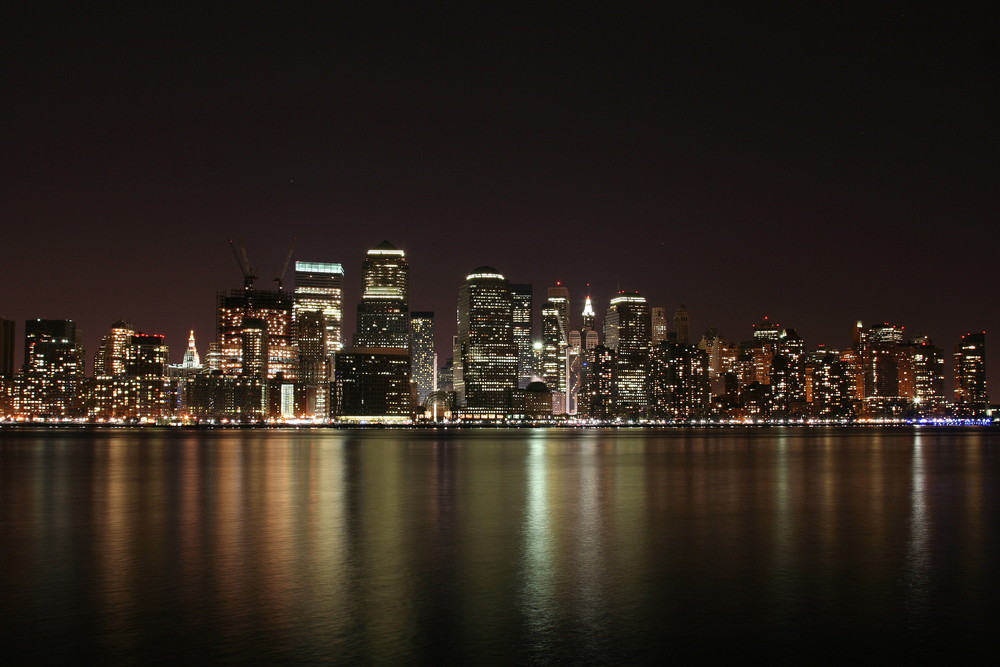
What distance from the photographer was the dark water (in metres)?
21.2

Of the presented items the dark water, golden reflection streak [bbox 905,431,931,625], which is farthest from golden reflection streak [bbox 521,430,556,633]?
golden reflection streak [bbox 905,431,931,625]

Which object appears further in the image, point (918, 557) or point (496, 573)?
point (918, 557)

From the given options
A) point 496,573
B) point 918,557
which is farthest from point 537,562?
point 918,557

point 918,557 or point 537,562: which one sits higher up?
point 537,562

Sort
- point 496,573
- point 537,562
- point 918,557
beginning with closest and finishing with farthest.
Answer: point 496,573 → point 537,562 → point 918,557

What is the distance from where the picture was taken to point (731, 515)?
45.3 metres

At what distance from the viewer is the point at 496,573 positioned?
29.6m

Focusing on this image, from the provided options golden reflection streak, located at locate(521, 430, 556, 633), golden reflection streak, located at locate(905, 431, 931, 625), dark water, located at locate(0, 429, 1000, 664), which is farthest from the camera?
golden reflection streak, located at locate(905, 431, 931, 625)

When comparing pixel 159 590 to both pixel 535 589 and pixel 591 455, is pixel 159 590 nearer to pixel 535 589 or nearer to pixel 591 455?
pixel 535 589

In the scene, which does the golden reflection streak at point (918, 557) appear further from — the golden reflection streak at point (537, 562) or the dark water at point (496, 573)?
the golden reflection streak at point (537, 562)

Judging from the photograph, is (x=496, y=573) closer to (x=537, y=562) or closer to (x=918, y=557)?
(x=537, y=562)

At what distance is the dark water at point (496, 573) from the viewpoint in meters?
21.2

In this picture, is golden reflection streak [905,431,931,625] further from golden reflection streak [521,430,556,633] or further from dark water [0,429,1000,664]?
golden reflection streak [521,430,556,633]

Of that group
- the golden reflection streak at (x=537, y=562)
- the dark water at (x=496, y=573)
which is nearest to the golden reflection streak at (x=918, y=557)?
the dark water at (x=496, y=573)
